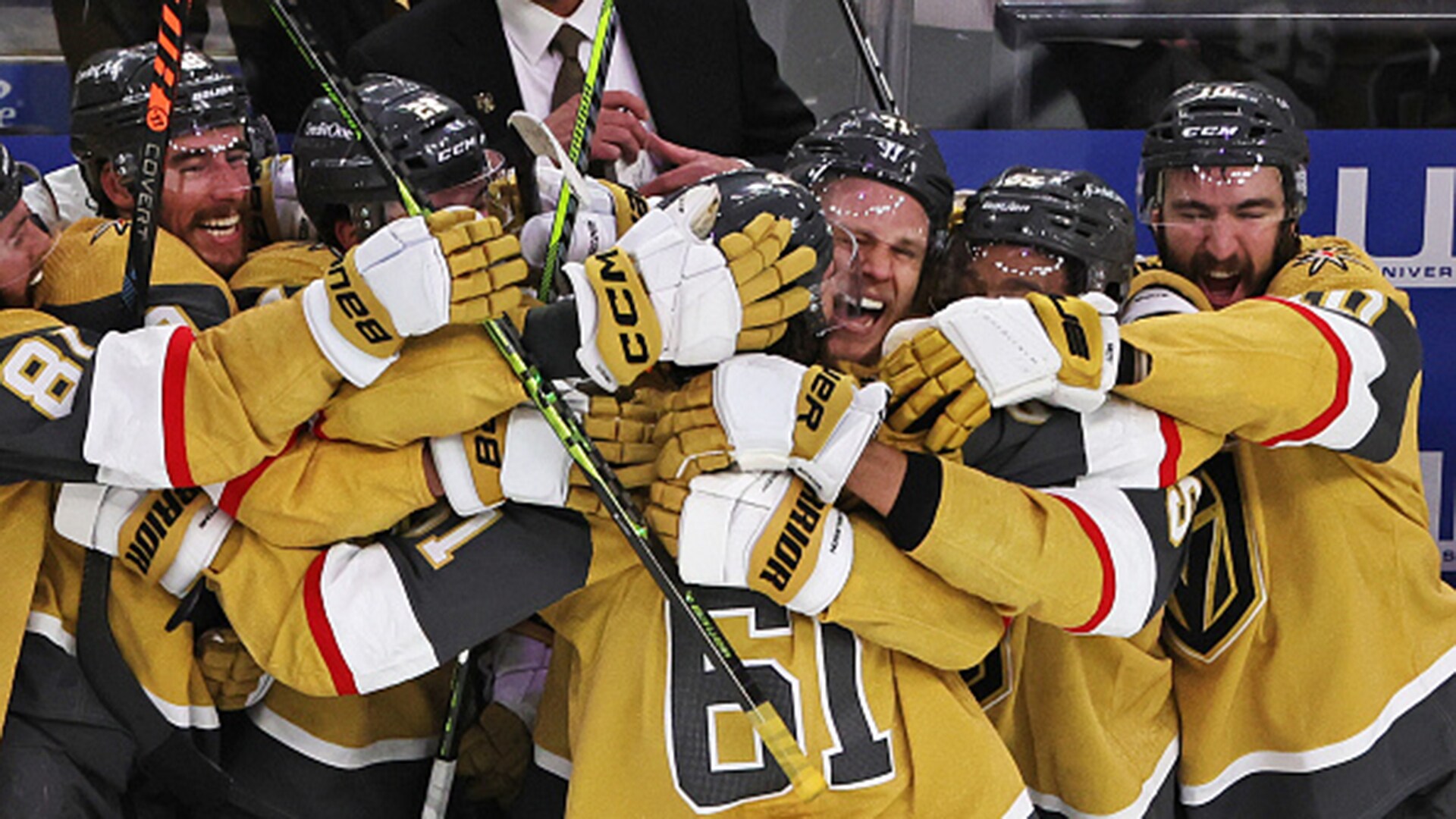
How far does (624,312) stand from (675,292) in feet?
0.18

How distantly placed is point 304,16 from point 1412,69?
218 cm

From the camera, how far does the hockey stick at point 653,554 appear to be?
189cm

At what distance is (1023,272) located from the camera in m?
2.23

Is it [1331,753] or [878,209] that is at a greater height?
[878,209]

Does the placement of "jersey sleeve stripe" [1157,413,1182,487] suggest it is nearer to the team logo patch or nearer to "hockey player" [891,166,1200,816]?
"hockey player" [891,166,1200,816]

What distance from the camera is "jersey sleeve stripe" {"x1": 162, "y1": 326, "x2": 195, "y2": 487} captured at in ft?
6.23

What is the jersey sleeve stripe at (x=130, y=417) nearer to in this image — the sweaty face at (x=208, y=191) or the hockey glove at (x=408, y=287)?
the hockey glove at (x=408, y=287)

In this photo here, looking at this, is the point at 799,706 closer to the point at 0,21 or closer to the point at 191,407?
the point at 191,407

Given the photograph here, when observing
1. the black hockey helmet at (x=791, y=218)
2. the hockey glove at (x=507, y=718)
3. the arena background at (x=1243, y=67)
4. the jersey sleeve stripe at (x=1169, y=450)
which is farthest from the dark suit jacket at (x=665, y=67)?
the jersey sleeve stripe at (x=1169, y=450)

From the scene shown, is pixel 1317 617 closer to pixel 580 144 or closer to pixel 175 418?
pixel 580 144

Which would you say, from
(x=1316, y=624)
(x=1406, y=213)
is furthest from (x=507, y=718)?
(x=1406, y=213)

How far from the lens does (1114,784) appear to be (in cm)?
224

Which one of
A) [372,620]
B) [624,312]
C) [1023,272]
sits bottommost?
[372,620]

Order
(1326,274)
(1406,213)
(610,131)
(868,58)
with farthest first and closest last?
1. (1406,213)
2. (868,58)
3. (610,131)
4. (1326,274)
